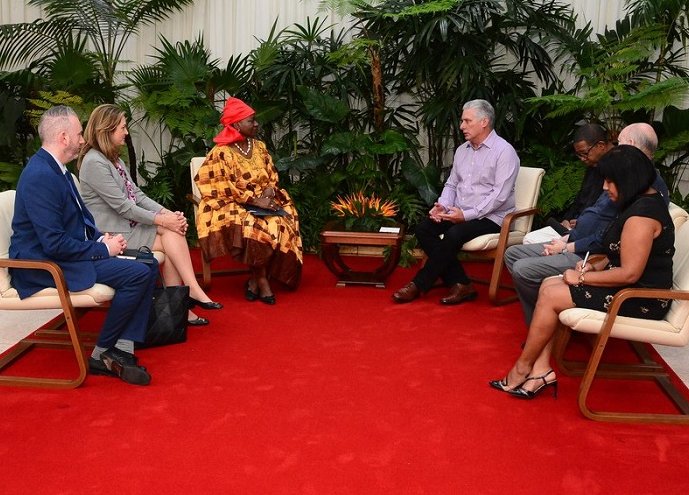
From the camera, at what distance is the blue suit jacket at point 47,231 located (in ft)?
11.3

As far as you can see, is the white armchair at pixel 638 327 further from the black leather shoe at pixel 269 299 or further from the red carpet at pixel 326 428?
the black leather shoe at pixel 269 299

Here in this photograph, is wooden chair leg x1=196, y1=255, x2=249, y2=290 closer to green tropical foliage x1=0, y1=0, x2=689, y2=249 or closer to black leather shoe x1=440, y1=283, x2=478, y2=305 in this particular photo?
green tropical foliage x1=0, y1=0, x2=689, y2=249

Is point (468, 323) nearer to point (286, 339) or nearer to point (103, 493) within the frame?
point (286, 339)

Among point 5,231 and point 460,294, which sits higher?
point 5,231

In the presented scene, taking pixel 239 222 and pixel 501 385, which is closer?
pixel 501 385

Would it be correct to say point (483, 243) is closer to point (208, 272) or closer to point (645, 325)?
point (645, 325)

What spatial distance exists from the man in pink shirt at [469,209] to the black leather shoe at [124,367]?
1995mm

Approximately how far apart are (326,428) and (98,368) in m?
1.29

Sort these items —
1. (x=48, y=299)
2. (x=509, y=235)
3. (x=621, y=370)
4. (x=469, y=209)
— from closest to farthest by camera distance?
(x=48, y=299) < (x=621, y=370) < (x=509, y=235) < (x=469, y=209)

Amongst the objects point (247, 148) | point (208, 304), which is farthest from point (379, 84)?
point (208, 304)

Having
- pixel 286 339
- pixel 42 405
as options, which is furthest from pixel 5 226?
pixel 286 339

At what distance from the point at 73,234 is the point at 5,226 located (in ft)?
1.12

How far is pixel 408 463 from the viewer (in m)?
2.92

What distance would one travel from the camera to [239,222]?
504 centimetres
